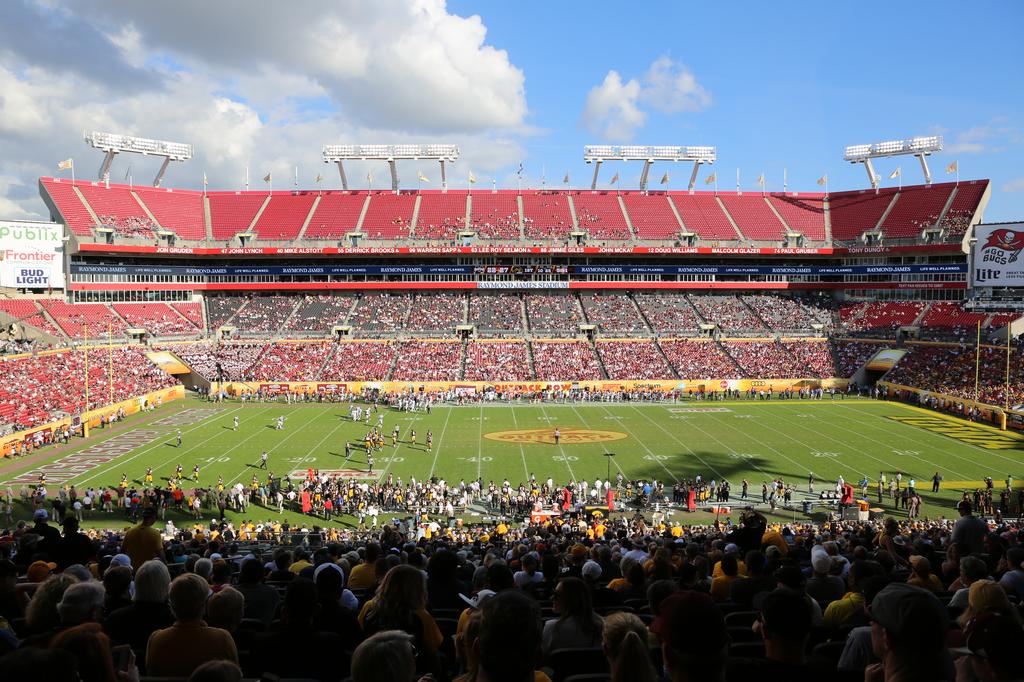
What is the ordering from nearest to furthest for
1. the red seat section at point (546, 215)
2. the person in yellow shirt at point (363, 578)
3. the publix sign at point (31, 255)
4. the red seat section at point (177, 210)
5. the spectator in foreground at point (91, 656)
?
the spectator in foreground at point (91, 656)
the person in yellow shirt at point (363, 578)
the publix sign at point (31, 255)
the red seat section at point (177, 210)
the red seat section at point (546, 215)

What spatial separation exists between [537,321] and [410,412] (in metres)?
21.9

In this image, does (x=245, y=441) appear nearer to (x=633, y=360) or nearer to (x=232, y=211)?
(x=633, y=360)

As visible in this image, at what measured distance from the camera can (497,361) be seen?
56.4 m

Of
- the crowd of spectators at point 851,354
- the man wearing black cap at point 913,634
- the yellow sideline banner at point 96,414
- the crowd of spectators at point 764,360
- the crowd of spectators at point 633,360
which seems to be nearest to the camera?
the man wearing black cap at point 913,634

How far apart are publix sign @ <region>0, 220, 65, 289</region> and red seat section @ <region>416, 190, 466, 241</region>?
30.7 meters

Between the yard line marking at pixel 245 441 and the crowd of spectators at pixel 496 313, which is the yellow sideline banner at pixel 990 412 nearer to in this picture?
the crowd of spectators at pixel 496 313

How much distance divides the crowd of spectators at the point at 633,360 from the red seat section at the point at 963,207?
30.5m

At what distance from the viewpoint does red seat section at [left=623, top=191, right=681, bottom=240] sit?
237 feet

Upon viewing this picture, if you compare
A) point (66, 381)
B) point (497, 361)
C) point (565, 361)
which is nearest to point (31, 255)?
point (66, 381)

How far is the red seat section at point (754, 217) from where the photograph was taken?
73.1 metres

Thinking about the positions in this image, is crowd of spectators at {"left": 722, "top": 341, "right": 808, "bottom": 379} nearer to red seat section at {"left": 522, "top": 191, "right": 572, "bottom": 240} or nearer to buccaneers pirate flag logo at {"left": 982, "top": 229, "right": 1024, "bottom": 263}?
buccaneers pirate flag logo at {"left": 982, "top": 229, "right": 1024, "bottom": 263}

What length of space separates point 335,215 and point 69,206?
Answer: 23.7 m

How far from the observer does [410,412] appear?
4541cm

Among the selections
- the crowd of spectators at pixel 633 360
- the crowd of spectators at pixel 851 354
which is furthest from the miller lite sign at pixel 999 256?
the crowd of spectators at pixel 633 360
